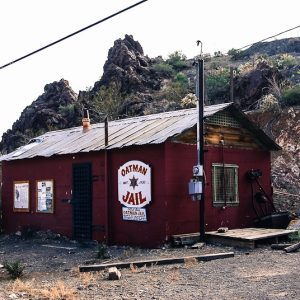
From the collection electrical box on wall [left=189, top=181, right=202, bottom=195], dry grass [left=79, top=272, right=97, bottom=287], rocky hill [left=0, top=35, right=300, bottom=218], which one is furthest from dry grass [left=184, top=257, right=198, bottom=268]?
rocky hill [left=0, top=35, right=300, bottom=218]

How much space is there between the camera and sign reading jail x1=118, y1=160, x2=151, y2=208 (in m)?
14.7

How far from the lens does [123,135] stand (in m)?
16.8

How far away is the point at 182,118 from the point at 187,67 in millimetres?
38964

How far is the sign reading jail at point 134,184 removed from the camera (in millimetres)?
14695

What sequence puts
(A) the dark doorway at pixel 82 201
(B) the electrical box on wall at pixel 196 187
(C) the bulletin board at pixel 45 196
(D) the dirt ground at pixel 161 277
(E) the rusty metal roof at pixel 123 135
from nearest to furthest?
1. (D) the dirt ground at pixel 161 277
2. (B) the electrical box on wall at pixel 196 187
3. (E) the rusty metal roof at pixel 123 135
4. (A) the dark doorway at pixel 82 201
5. (C) the bulletin board at pixel 45 196

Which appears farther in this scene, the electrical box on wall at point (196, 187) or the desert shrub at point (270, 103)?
the desert shrub at point (270, 103)

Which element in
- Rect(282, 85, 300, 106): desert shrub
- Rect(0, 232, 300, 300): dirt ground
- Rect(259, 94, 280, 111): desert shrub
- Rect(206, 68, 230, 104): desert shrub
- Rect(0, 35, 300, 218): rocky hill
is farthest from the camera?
Rect(206, 68, 230, 104): desert shrub

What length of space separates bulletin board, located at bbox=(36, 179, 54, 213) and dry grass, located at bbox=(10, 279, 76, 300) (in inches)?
324

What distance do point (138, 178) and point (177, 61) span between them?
4212 cm

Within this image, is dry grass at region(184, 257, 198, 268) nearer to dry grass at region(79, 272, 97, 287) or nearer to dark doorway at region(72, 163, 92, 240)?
dry grass at region(79, 272, 97, 287)

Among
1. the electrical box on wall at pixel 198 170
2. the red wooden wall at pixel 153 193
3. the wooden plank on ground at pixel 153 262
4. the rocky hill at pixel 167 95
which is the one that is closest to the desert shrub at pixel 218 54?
the rocky hill at pixel 167 95

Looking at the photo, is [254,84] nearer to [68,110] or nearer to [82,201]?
[68,110]

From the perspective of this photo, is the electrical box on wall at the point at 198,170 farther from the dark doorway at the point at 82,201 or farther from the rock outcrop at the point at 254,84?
the rock outcrop at the point at 254,84

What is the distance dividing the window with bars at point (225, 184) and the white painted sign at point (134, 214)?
2580mm
